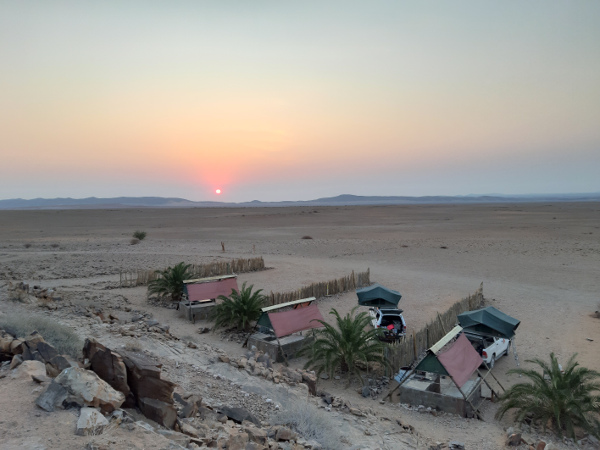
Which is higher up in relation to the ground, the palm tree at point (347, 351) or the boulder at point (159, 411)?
the boulder at point (159, 411)

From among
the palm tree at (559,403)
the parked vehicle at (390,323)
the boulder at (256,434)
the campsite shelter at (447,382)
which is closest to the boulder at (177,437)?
the boulder at (256,434)

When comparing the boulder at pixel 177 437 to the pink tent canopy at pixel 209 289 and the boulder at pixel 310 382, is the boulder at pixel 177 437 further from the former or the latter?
the pink tent canopy at pixel 209 289

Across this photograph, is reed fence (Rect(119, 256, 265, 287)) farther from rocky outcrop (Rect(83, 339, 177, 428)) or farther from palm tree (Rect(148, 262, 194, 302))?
rocky outcrop (Rect(83, 339, 177, 428))

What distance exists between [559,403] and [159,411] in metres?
7.54

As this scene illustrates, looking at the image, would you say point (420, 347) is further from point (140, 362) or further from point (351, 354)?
point (140, 362)

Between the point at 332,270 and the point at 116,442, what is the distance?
2087 cm

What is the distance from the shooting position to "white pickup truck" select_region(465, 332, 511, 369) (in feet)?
36.4

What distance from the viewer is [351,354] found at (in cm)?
1028

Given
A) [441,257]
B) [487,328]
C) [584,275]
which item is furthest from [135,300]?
[584,275]

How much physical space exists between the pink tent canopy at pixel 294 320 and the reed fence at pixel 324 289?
228cm

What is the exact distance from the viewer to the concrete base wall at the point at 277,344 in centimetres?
1159

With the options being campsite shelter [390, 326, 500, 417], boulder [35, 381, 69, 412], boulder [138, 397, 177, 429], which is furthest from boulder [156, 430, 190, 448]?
campsite shelter [390, 326, 500, 417]

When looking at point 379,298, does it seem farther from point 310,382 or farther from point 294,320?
point 310,382

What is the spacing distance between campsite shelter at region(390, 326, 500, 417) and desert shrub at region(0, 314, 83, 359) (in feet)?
21.8
